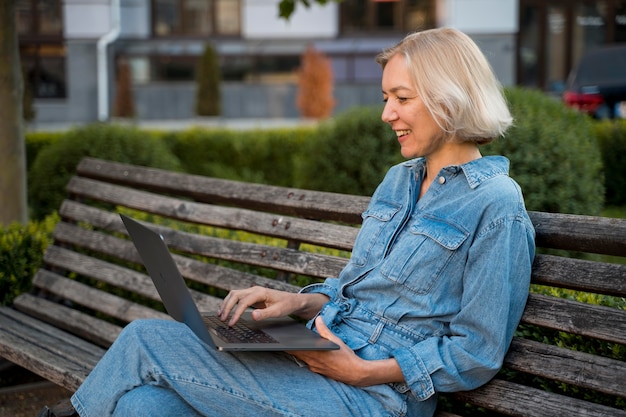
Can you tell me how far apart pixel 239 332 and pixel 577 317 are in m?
→ 0.89

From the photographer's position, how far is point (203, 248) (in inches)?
153

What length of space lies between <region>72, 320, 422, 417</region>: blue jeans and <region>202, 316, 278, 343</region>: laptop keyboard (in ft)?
0.17

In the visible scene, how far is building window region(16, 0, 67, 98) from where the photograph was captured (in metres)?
25.3

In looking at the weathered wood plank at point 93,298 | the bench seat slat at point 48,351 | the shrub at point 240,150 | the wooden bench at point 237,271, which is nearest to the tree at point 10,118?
the wooden bench at point 237,271

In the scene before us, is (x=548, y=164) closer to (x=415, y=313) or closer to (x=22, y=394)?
(x=22, y=394)

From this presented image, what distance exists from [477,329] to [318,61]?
2047 centimetres

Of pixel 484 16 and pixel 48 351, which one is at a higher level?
pixel 484 16

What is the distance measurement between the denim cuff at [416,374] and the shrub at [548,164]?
3343 millimetres

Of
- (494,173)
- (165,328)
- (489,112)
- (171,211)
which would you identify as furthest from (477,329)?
(171,211)

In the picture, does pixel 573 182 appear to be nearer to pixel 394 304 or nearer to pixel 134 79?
pixel 394 304

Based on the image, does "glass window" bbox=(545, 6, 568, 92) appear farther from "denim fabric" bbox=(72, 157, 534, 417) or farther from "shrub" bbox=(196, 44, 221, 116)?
"denim fabric" bbox=(72, 157, 534, 417)

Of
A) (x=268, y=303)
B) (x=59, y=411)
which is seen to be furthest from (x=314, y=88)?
(x=268, y=303)

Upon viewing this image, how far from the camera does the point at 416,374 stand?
2.37 meters

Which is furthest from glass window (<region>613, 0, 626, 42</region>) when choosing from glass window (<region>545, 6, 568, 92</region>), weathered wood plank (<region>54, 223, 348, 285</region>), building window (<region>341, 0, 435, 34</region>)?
weathered wood plank (<region>54, 223, 348, 285</region>)
